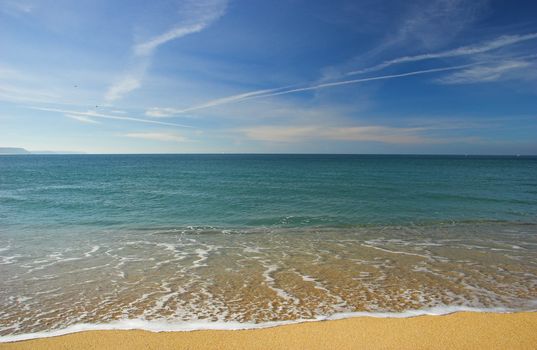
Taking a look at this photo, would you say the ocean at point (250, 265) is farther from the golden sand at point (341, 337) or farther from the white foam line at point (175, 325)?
the golden sand at point (341, 337)

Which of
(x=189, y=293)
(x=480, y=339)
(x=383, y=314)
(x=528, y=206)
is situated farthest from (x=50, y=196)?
(x=528, y=206)

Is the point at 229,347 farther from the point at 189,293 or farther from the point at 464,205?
the point at 464,205

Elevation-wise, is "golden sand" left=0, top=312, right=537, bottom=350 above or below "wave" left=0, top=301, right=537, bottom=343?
above

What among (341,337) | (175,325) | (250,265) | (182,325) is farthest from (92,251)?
(341,337)

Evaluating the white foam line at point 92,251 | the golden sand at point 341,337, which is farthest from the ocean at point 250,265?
the golden sand at point 341,337

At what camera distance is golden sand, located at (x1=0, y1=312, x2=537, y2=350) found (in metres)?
5.89

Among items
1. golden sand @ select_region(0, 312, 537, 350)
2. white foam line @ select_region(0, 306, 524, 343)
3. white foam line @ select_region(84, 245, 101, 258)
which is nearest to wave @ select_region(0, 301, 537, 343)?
white foam line @ select_region(0, 306, 524, 343)

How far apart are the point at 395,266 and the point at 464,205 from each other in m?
18.8

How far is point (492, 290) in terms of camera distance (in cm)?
893

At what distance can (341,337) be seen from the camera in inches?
243

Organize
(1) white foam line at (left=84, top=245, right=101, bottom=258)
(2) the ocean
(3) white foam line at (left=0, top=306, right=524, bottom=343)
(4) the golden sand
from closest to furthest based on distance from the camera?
(4) the golden sand, (3) white foam line at (left=0, top=306, right=524, bottom=343), (2) the ocean, (1) white foam line at (left=84, top=245, right=101, bottom=258)

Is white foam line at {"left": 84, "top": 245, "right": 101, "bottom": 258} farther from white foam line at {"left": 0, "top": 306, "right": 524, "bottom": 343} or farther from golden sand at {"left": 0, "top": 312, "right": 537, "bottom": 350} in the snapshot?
golden sand at {"left": 0, "top": 312, "right": 537, "bottom": 350}

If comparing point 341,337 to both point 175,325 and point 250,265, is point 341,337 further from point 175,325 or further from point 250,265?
point 250,265

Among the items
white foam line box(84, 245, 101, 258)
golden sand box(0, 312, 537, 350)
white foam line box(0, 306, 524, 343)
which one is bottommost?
white foam line box(84, 245, 101, 258)
